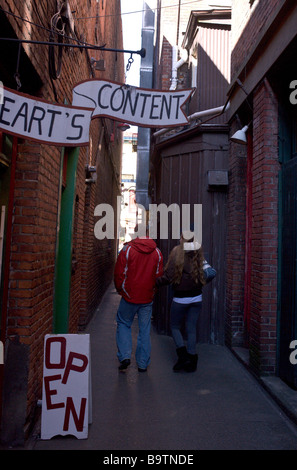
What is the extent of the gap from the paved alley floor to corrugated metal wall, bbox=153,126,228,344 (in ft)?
2.97

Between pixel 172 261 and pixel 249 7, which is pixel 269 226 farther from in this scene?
pixel 249 7

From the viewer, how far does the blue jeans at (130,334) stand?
17.3ft

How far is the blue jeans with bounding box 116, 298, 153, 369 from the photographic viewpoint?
5.27m

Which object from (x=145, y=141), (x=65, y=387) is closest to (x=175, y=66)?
(x=145, y=141)

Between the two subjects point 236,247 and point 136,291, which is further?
point 236,247

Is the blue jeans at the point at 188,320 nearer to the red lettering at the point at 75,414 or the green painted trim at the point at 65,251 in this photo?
the green painted trim at the point at 65,251

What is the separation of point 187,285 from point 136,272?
2.28ft

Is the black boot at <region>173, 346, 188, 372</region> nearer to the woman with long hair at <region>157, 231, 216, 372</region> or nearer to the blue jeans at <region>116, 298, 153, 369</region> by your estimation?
the woman with long hair at <region>157, 231, 216, 372</region>

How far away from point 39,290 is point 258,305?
2.75 meters

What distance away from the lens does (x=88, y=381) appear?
3445 millimetres

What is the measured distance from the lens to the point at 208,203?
275 inches

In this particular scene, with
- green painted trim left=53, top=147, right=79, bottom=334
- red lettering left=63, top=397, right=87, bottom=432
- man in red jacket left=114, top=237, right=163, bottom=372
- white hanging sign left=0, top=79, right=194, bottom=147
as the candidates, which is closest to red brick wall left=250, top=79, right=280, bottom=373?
man in red jacket left=114, top=237, right=163, bottom=372

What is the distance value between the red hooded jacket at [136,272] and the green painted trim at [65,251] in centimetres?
73

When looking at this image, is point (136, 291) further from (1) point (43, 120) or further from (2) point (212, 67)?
(2) point (212, 67)
